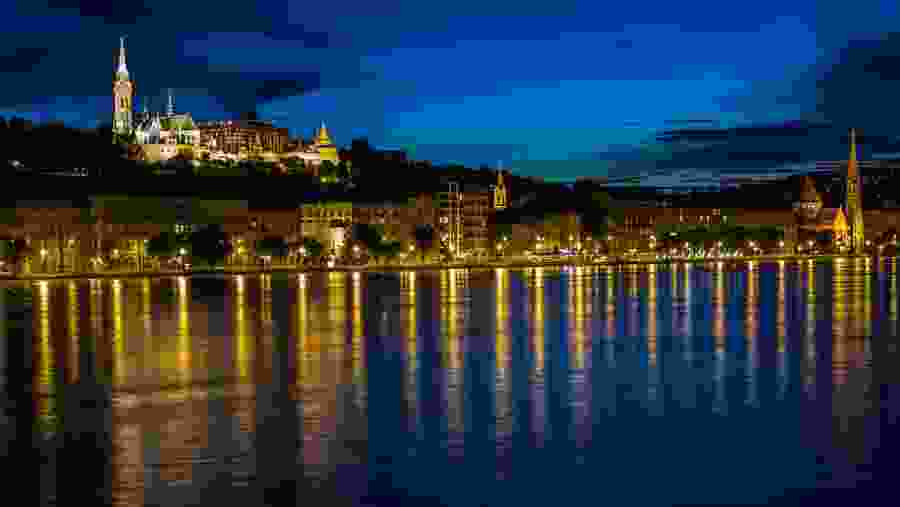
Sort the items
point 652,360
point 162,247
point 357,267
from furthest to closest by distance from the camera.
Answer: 1. point 357,267
2. point 162,247
3. point 652,360

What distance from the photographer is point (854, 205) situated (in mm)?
148250

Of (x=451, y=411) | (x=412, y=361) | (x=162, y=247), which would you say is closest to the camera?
(x=451, y=411)

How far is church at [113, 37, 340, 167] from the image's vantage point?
149 m

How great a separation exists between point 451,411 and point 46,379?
6.96 m

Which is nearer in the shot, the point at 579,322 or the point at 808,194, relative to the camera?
the point at 579,322

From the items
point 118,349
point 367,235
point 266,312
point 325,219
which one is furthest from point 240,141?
point 118,349

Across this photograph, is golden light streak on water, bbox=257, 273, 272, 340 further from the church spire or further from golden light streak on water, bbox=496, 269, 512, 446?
the church spire

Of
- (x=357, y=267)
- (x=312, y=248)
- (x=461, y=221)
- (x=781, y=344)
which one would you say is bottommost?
(x=781, y=344)

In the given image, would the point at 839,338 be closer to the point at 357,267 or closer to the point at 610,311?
the point at 610,311

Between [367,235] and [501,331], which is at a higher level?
[367,235]

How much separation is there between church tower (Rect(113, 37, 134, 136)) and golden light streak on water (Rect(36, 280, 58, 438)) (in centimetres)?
12584

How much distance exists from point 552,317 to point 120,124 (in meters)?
133

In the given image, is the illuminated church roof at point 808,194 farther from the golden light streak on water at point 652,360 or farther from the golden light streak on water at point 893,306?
the golden light streak on water at point 652,360

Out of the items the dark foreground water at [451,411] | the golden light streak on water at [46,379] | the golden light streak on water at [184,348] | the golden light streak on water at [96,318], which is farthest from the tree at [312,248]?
the dark foreground water at [451,411]
